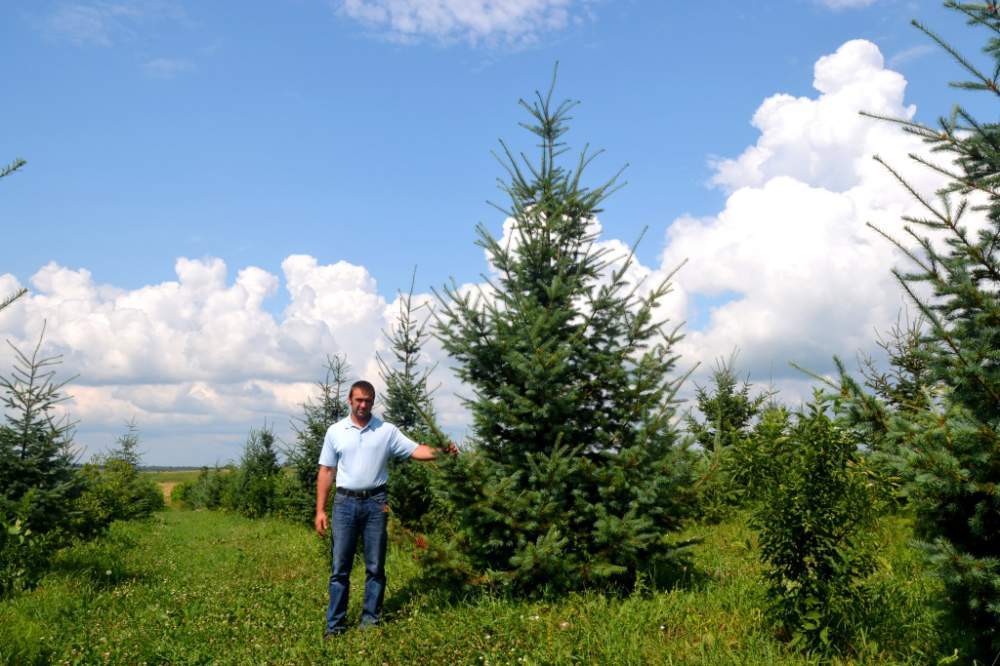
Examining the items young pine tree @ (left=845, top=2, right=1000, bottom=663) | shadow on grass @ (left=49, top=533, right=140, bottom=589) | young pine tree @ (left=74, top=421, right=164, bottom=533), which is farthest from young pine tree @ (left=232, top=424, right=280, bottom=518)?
young pine tree @ (left=845, top=2, right=1000, bottom=663)

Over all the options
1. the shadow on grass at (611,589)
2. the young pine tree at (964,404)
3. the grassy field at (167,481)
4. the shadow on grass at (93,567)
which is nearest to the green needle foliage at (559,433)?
the shadow on grass at (611,589)

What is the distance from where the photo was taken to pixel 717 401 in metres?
17.1

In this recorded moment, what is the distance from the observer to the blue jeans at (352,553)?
289 inches

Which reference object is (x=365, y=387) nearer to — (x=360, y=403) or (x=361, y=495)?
(x=360, y=403)

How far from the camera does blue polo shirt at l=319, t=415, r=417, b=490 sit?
7.52 metres

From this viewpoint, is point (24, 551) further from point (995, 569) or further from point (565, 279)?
point (995, 569)

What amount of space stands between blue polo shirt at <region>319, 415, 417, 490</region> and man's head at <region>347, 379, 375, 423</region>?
0.11 meters

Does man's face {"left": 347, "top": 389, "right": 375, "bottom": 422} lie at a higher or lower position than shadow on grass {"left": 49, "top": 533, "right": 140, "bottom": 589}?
higher

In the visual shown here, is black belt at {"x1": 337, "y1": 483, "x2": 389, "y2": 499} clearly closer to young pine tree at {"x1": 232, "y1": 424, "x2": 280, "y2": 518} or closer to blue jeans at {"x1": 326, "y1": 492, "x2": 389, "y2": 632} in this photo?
blue jeans at {"x1": 326, "y1": 492, "x2": 389, "y2": 632}

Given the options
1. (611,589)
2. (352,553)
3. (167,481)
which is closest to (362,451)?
(352,553)

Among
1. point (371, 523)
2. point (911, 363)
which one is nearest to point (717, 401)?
point (911, 363)

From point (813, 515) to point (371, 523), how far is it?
433 centimetres

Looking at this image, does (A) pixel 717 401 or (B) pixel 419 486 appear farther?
(A) pixel 717 401

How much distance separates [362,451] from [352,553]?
41.8 inches
